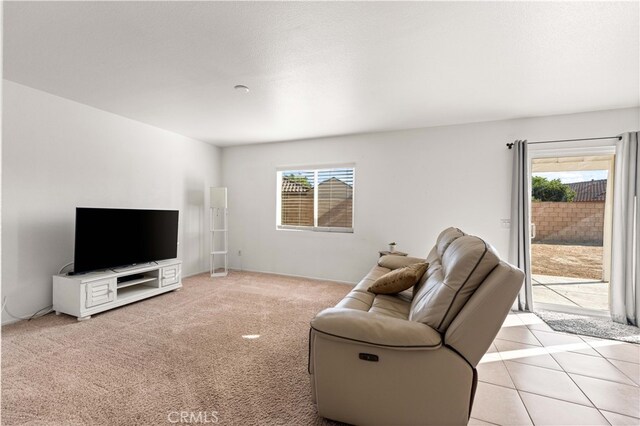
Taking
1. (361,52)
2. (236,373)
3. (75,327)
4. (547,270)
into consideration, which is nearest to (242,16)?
(361,52)

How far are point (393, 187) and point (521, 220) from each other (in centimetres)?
164

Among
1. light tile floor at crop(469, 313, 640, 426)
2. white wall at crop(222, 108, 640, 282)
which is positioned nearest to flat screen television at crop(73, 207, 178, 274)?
white wall at crop(222, 108, 640, 282)

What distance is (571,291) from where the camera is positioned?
12.7 feet

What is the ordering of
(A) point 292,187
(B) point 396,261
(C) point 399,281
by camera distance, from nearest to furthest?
(C) point 399,281, (B) point 396,261, (A) point 292,187

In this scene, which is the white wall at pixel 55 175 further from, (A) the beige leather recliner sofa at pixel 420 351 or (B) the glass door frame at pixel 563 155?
(B) the glass door frame at pixel 563 155

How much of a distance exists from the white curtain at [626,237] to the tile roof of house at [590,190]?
0.19 m

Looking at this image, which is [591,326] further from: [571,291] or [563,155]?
[563,155]

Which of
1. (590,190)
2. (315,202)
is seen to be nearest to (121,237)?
(315,202)

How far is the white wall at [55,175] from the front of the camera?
3.15 meters

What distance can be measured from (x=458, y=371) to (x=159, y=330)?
2.68 meters

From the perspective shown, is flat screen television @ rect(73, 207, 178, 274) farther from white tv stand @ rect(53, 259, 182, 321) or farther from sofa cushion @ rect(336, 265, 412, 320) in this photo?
sofa cushion @ rect(336, 265, 412, 320)

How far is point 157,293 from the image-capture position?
4062 mm

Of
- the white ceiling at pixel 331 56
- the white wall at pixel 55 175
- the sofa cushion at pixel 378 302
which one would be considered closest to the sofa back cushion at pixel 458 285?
the sofa cushion at pixel 378 302

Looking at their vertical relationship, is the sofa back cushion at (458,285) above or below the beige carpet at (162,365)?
above
